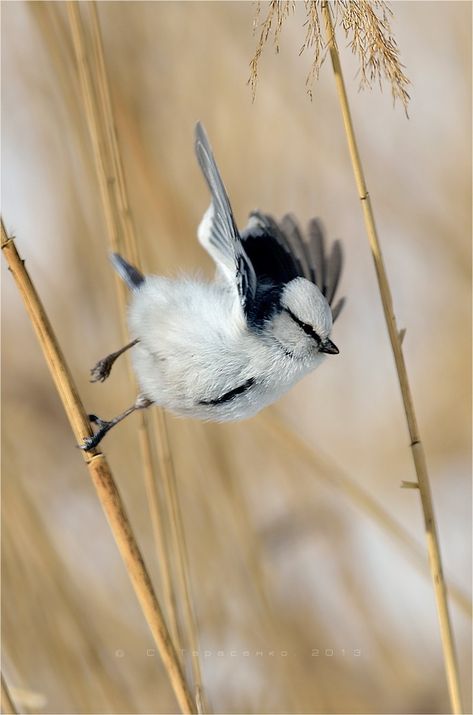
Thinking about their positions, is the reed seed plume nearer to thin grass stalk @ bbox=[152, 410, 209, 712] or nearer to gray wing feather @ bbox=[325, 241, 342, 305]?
gray wing feather @ bbox=[325, 241, 342, 305]

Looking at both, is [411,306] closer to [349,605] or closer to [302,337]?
[349,605]

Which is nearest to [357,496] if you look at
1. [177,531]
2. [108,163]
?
[177,531]

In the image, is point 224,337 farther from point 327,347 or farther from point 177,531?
point 177,531

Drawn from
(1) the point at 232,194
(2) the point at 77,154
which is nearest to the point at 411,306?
(1) the point at 232,194

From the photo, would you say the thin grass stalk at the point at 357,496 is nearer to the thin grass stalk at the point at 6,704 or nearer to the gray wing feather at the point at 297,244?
the gray wing feather at the point at 297,244

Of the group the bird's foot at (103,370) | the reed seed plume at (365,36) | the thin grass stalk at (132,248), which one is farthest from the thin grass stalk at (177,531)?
the reed seed plume at (365,36)
